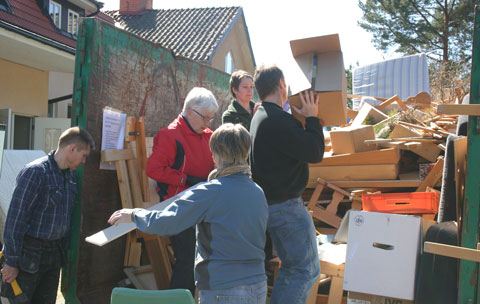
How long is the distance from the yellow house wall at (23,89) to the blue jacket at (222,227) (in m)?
8.50

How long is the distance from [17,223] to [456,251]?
2559 millimetres

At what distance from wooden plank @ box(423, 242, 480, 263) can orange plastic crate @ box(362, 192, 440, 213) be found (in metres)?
0.96

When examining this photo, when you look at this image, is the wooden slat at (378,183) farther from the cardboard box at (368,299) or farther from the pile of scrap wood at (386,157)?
the cardboard box at (368,299)

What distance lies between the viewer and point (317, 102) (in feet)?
9.53

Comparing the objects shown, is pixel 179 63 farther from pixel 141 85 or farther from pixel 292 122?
pixel 292 122

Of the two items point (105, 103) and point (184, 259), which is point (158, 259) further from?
point (105, 103)

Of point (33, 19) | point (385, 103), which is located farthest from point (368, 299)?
point (33, 19)

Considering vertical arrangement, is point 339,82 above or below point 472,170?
above

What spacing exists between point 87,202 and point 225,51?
55.1ft

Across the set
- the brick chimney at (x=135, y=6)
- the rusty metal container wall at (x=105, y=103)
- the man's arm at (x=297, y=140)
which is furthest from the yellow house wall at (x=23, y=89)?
the brick chimney at (x=135, y=6)

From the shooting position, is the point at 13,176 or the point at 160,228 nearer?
the point at 160,228

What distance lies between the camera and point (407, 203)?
3.33 metres

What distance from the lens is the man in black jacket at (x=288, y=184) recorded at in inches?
103

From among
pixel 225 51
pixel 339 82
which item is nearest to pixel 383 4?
pixel 225 51
